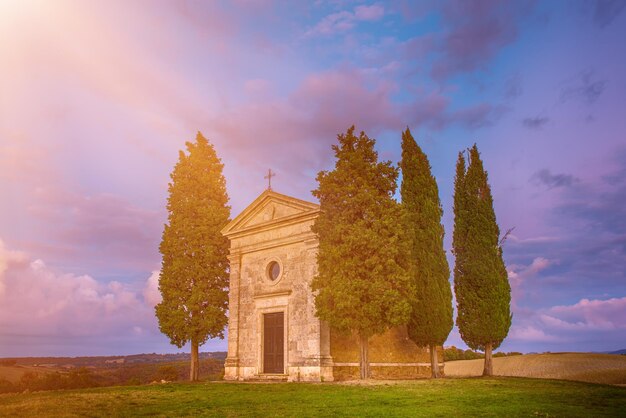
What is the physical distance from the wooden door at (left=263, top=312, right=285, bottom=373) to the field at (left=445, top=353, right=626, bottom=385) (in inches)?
353

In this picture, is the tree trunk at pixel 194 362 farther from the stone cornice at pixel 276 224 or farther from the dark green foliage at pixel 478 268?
the dark green foliage at pixel 478 268

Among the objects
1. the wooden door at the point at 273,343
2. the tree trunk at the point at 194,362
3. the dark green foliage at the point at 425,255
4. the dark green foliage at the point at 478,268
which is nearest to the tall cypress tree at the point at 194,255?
the tree trunk at the point at 194,362

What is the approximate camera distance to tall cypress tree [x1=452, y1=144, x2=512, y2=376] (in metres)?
22.3

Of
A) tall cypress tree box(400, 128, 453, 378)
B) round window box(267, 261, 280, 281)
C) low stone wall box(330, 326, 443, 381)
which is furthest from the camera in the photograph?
round window box(267, 261, 280, 281)

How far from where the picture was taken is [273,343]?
947 inches

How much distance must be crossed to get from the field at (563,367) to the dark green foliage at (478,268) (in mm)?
3700

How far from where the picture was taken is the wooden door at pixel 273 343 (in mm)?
23688

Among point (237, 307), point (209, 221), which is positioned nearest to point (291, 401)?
point (237, 307)

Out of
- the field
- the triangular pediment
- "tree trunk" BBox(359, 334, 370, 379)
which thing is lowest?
the field

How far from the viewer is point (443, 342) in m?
22.1

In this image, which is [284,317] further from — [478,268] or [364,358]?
[478,268]

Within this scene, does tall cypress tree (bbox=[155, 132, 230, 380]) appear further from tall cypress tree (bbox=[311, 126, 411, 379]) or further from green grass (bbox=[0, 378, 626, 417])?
green grass (bbox=[0, 378, 626, 417])

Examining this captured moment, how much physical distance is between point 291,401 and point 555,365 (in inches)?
679

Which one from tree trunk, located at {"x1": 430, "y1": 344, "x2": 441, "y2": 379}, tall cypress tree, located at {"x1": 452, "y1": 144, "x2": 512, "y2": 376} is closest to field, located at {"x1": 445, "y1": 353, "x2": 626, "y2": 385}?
tall cypress tree, located at {"x1": 452, "y1": 144, "x2": 512, "y2": 376}
